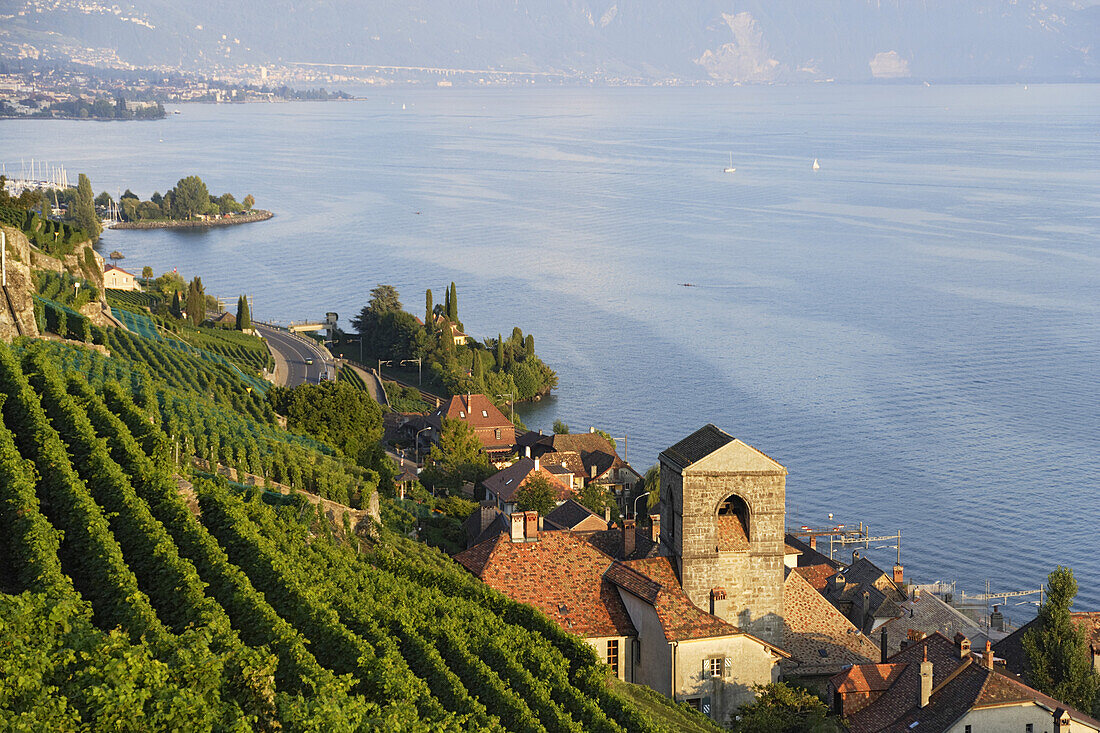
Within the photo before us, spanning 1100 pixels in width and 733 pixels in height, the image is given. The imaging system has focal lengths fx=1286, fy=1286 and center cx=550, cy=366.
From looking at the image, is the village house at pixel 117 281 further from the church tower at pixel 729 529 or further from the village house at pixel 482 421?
the church tower at pixel 729 529

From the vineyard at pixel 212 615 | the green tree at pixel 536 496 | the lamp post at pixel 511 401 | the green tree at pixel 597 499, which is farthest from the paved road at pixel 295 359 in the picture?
the vineyard at pixel 212 615

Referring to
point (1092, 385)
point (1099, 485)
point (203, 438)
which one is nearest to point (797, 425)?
point (1099, 485)

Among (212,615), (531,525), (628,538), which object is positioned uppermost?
(212,615)

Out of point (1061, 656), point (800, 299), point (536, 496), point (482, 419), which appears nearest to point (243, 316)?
point (482, 419)

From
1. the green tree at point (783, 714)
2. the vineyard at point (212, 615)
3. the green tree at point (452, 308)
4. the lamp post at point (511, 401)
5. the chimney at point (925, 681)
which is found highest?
the vineyard at point (212, 615)

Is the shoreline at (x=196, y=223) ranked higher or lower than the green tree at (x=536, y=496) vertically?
higher

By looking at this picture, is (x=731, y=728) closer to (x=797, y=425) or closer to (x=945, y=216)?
(x=797, y=425)

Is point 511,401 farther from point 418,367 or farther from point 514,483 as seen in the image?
point 514,483

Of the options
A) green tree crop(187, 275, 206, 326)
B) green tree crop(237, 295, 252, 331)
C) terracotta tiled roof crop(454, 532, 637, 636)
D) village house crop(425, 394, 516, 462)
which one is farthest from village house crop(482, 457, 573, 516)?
green tree crop(187, 275, 206, 326)
